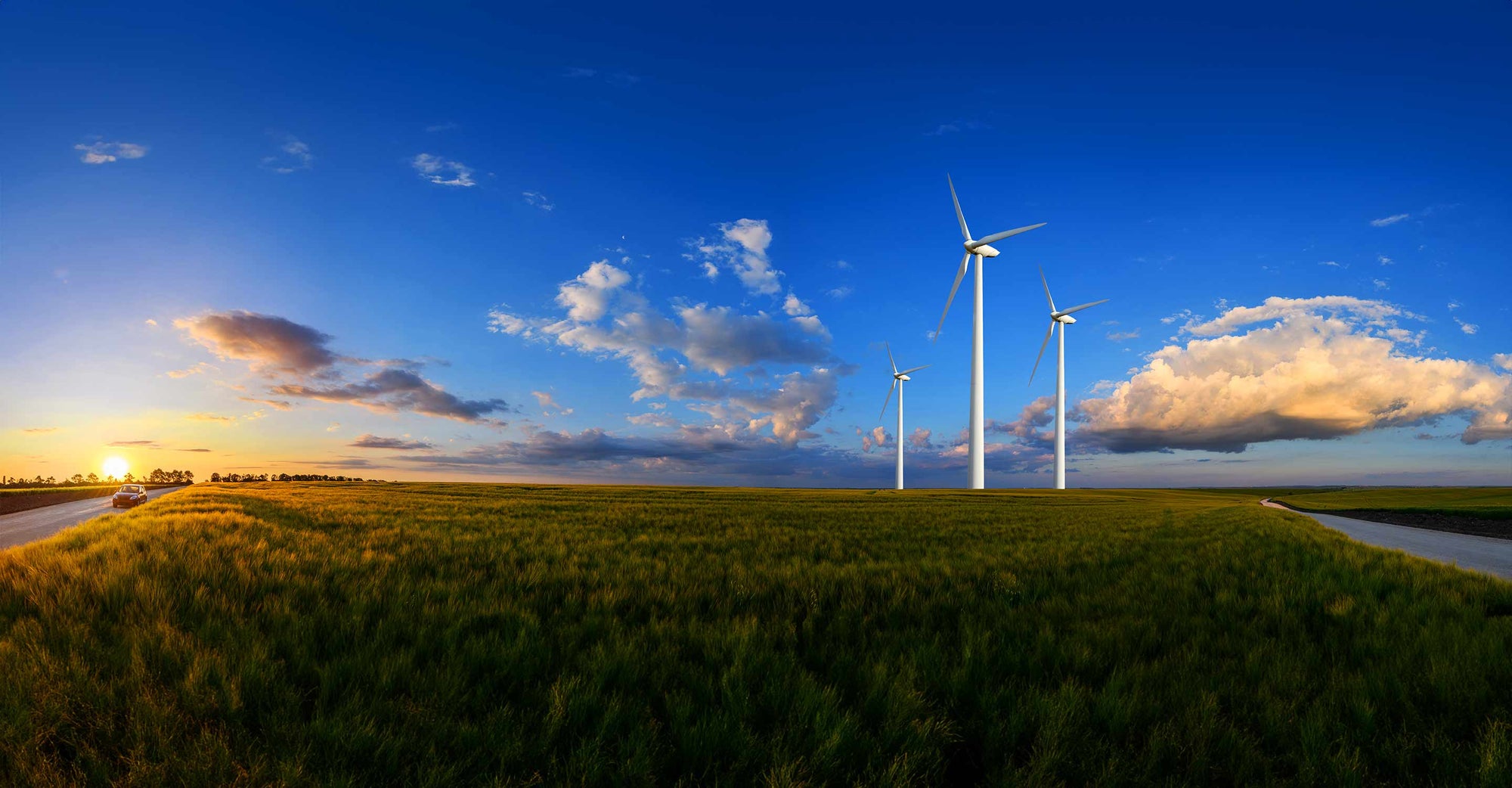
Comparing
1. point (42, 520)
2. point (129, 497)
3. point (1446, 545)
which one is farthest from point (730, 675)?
point (129, 497)

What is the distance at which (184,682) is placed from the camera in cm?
446

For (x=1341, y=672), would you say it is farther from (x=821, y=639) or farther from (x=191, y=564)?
(x=191, y=564)

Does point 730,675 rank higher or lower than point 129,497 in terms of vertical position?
higher

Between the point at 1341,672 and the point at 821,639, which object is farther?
the point at 821,639

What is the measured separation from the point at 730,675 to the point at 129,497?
5576 cm

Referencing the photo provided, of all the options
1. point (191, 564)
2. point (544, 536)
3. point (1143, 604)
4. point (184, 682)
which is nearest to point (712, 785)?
point (184, 682)

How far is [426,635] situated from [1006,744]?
4.78 m

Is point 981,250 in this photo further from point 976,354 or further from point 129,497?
point 129,497

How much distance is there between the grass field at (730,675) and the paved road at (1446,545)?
750 cm

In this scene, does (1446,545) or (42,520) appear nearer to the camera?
(1446,545)

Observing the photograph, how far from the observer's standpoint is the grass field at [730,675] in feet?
12.6

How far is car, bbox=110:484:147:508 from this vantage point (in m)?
41.7

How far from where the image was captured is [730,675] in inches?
192

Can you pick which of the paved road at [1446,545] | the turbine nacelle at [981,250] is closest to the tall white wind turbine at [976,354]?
the turbine nacelle at [981,250]
